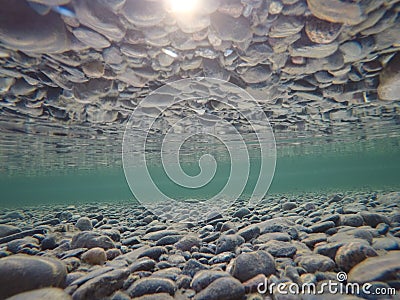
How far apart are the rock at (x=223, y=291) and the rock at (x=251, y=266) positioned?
27 cm

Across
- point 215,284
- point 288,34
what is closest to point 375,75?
point 288,34

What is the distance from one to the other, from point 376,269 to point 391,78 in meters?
5.10

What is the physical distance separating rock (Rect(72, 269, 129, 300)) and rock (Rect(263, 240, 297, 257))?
1.93 m

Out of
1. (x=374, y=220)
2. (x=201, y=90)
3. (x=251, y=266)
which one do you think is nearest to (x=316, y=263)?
(x=251, y=266)

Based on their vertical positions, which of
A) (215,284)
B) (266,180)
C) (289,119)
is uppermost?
(289,119)

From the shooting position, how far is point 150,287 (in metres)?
2.18

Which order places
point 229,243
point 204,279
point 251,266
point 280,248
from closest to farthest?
point 204,279
point 251,266
point 280,248
point 229,243

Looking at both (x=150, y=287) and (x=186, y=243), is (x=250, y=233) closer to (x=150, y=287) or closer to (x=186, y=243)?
(x=186, y=243)

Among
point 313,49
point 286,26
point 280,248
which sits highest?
point 286,26

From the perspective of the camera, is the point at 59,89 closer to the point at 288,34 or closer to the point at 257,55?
the point at 257,55

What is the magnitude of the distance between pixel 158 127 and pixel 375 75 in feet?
25.7

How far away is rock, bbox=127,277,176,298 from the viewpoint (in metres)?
2.13

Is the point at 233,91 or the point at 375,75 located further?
the point at 233,91

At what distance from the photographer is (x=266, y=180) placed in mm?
7820
